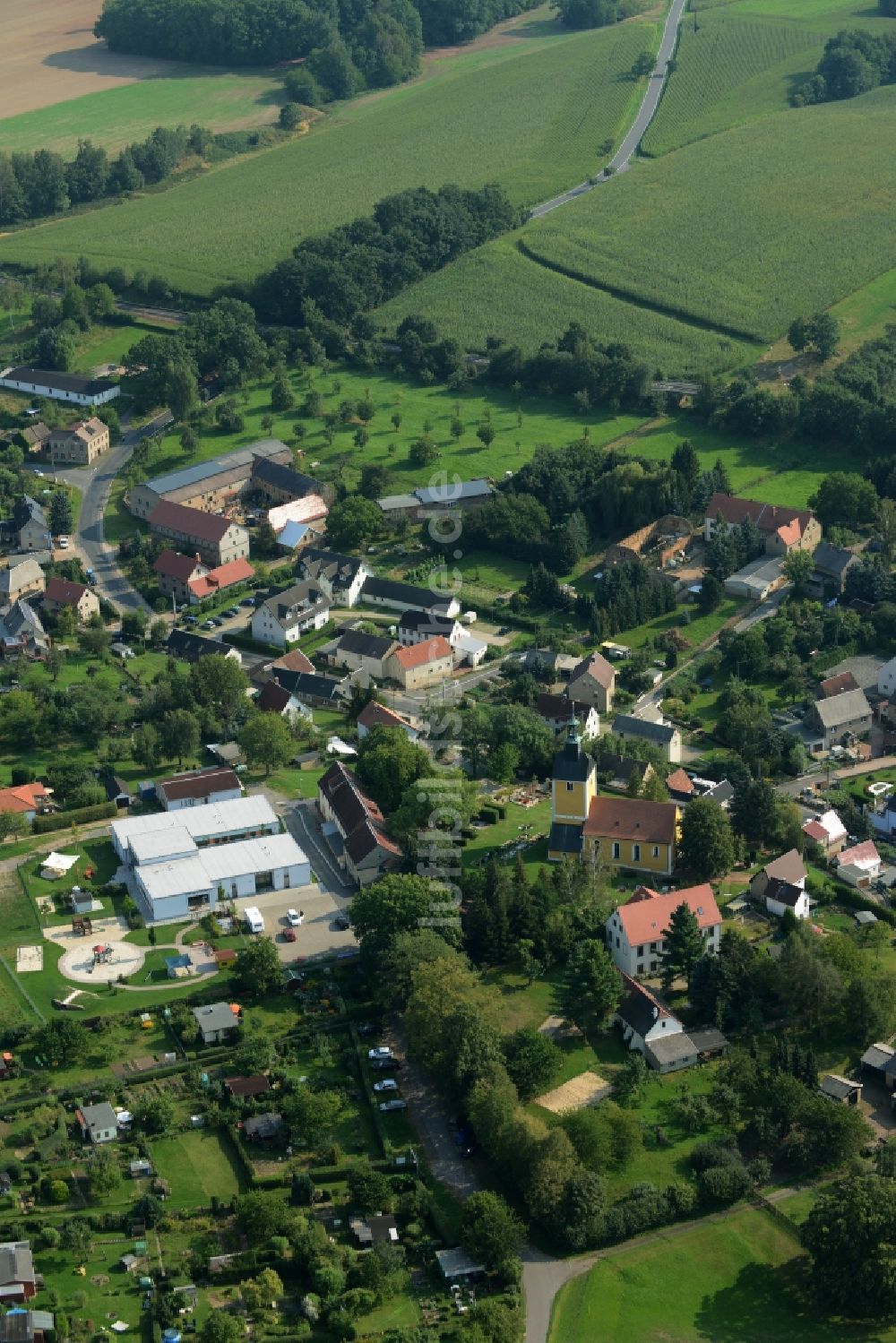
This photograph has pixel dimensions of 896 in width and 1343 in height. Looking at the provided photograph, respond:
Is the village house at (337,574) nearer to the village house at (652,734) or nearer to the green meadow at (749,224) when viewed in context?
the village house at (652,734)

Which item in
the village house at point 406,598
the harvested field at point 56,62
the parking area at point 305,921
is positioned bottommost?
the village house at point 406,598

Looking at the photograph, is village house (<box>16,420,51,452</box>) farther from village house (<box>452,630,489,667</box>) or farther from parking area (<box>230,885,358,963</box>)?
parking area (<box>230,885,358,963</box>)

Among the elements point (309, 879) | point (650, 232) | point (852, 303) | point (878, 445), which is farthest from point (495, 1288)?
point (650, 232)

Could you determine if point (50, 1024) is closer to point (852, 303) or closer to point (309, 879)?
point (309, 879)

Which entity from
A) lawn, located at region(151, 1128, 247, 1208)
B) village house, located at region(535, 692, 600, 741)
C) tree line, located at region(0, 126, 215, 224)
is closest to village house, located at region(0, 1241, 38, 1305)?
lawn, located at region(151, 1128, 247, 1208)

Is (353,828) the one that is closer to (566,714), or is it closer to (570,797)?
(570,797)

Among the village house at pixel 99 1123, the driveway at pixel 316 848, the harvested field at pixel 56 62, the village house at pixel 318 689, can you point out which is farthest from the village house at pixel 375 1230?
the harvested field at pixel 56 62

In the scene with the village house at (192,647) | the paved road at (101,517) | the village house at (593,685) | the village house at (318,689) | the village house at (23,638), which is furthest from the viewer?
the paved road at (101,517)
